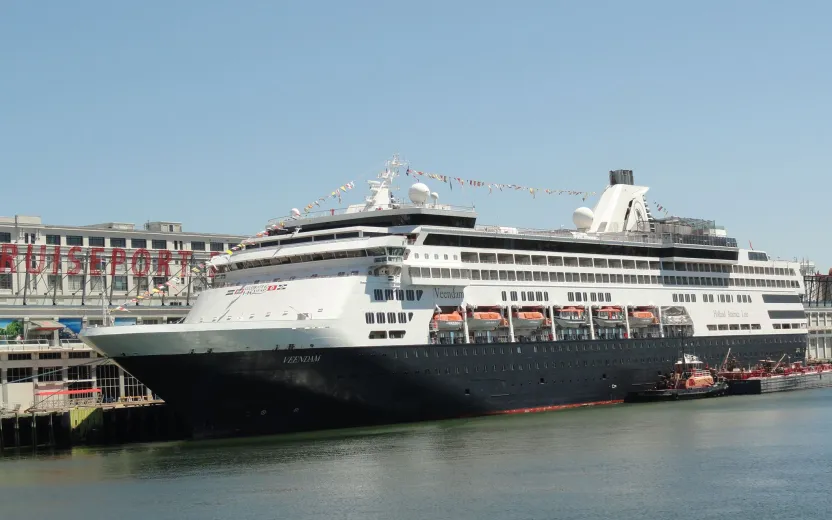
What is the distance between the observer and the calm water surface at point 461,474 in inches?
1280

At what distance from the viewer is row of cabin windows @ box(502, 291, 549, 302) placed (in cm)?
5959

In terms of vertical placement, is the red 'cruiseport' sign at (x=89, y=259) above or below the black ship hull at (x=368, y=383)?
above

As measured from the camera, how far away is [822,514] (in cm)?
3069

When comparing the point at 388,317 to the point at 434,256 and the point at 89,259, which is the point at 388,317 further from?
the point at 89,259

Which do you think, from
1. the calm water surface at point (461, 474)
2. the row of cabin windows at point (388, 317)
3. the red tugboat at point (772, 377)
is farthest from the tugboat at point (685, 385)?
the row of cabin windows at point (388, 317)

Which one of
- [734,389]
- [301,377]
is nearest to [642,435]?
[301,377]

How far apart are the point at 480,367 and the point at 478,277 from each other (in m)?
4.89

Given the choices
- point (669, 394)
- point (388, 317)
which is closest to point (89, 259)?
point (388, 317)

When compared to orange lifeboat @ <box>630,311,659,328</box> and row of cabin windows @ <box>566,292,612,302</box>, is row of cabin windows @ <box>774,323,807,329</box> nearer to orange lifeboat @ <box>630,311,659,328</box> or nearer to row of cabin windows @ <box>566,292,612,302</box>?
orange lifeboat @ <box>630,311,659,328</box>

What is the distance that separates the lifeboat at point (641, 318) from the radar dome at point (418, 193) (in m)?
16.0

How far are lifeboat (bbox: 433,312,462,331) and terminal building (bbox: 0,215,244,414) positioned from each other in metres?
12.0

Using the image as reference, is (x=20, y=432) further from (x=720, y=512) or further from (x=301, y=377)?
(x=720, y=512)

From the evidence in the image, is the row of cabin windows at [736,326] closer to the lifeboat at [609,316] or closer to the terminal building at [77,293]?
the lifeboat at [609,316]

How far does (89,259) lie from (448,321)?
4336cm
